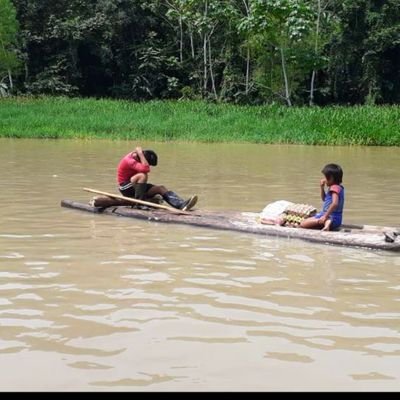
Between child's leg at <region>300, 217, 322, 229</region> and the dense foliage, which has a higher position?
the dense foliage

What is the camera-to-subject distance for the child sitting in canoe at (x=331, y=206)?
275 inches

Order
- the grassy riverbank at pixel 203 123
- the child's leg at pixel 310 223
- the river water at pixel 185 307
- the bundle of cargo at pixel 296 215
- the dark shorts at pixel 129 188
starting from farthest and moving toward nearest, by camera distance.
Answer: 1. the grassy riverbank at pixel 203 123
2. the dark shorts at pixel 129 188
3. the bundle of cargo at pixel 296 215
4. the child's leg at pixel 310 223
5. the river water at pixel 185 307

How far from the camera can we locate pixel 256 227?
7148mm

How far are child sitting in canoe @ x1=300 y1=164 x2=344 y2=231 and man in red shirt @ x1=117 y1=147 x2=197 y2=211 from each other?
2069 mm

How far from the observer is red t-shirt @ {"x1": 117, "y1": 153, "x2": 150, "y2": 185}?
877 cm

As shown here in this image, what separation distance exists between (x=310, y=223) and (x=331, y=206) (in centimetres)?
31

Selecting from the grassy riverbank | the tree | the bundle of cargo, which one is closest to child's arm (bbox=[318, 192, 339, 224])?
the bundle of cargo

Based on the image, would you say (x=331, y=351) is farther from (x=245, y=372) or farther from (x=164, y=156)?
(x=164, y=156)

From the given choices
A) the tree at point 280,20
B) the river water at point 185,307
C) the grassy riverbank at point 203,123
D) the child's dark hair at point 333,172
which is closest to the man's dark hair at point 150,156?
the river water at point 185,307

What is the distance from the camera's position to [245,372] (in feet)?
11.3

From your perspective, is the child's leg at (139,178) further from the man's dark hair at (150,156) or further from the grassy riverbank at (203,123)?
the grassy riverbank at (203,123)

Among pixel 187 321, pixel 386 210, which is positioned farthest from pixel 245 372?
pixel 386 210

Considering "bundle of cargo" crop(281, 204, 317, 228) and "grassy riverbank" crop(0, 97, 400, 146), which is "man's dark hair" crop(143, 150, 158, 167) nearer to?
"bundle of cargo" crop(281, 204, 317, 228)

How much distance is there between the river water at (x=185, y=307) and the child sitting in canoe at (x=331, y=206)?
1.35ft
